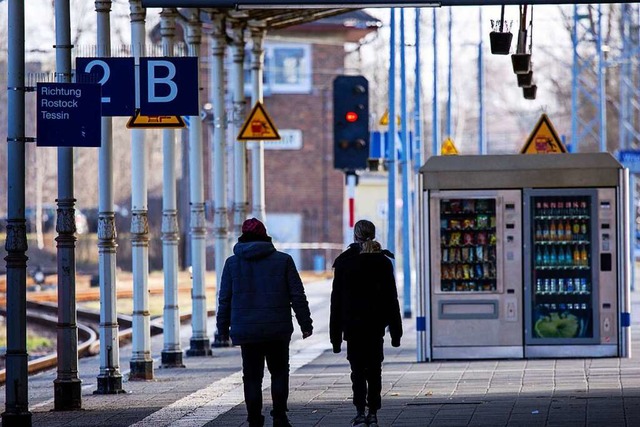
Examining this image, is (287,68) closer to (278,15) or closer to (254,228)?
(278,15)

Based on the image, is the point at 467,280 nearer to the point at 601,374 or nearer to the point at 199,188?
the point at 601,374

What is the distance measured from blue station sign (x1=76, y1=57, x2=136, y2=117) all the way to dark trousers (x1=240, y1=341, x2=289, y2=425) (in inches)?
159

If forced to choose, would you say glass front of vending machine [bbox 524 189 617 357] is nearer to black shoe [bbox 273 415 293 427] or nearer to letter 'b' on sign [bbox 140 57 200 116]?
letter 'b' on sign [bbox 140 57 200 116]

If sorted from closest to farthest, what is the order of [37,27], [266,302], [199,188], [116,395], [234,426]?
1. [266,302]
2. [234,426]
3. [116,395]
4. [199,188]
5. [37,27]

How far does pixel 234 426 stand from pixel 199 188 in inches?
376

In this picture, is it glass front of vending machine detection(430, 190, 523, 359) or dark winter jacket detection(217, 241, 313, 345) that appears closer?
dark winter jacket detection(217, 241, 313, 345)

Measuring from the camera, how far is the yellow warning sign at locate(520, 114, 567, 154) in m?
25.8

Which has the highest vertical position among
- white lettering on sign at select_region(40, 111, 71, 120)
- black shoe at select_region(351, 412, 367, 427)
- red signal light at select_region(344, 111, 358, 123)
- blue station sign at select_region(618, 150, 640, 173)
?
red signal light at select_region(344, 111, 358, 123)

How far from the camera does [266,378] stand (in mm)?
19234

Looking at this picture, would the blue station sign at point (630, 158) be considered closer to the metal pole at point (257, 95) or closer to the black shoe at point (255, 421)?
→ the metal pole at point (257, 95)

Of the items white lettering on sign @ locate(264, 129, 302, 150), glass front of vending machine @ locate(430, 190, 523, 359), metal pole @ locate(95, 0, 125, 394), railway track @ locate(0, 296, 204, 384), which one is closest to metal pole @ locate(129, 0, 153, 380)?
metal pole @ locate(95, 0, 125, 394)

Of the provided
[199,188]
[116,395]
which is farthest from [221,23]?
[116,395]

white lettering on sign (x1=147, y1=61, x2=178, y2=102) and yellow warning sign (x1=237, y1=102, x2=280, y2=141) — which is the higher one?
white lettering on sign (x1=147, y1=61, x2=178, y2=102)

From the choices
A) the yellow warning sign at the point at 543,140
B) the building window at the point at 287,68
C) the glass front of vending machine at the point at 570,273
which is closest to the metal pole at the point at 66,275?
the glass front of vending machine at the point at 570,273
